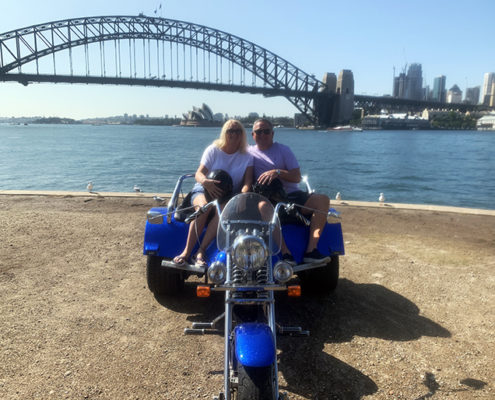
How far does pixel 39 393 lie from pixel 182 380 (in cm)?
81

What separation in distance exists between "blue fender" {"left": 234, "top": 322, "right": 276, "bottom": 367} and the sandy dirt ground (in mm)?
539

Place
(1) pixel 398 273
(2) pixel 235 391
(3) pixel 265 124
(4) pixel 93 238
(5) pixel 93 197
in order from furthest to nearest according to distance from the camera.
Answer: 1. (5) pixel 93 197
2. (4) pixel 93 238
3. (1) pixel 398 273
4. (3) pixel 265 124
5. (2) pixel 235 391

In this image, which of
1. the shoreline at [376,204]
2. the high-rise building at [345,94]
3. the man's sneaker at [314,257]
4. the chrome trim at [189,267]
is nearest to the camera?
the chrome trim at [189,267]

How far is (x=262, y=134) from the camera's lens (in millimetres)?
4012

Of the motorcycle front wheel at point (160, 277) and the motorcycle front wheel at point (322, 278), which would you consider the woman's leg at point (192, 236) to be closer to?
the motorcycle front wheel at point (160, 277)

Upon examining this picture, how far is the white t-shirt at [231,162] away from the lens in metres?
3.86

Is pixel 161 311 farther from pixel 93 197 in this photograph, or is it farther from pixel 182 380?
pixel 93 197

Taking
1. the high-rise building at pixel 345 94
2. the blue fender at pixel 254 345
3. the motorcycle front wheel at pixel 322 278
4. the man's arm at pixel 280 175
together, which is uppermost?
the high-rise building at pixel 345 94

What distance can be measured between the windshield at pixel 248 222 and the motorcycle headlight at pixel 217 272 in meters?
0.11

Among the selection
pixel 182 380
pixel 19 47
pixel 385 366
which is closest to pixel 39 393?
pixel 182 380

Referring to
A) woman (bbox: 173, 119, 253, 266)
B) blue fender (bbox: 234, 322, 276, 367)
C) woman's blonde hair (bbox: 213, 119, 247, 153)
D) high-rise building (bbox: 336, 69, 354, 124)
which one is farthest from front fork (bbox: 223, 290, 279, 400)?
high-rise building (bbox: 336, 69, 354, 124)

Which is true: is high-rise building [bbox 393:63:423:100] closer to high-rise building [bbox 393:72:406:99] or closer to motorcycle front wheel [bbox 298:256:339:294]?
high-rise building [bbox 393:72:406:99]

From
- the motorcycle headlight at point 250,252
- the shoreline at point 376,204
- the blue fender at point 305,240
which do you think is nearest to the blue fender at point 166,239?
the blue fender at point 305,240

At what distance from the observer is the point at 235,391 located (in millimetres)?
2232
